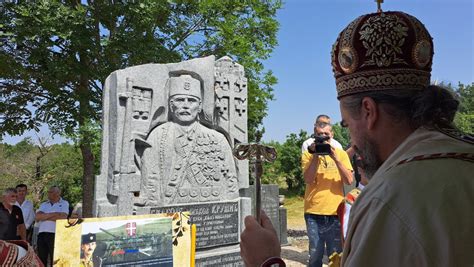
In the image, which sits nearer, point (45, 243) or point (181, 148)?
point (181, 148)

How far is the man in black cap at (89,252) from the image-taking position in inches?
149

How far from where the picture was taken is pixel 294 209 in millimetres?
20297

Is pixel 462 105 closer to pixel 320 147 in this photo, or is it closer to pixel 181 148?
pixel 320 147

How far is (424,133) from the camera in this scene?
1139mm

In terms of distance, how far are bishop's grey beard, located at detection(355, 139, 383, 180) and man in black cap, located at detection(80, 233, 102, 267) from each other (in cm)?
326

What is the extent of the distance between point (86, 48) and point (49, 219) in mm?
4037

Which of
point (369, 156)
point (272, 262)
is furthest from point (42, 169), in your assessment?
point (369, 156)

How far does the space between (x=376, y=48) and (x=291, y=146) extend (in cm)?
2449

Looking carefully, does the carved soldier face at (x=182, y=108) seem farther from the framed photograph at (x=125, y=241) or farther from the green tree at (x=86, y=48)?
the green tree at (x=86, y=48)

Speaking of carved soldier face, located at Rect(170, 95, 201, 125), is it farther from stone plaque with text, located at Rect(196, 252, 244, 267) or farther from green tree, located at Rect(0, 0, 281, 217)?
green tree, located at Rect(0, 0, 281, 217)

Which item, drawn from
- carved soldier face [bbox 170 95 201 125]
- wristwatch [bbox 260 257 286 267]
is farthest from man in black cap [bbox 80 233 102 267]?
wristwatch [bbox 260 257 286 267]

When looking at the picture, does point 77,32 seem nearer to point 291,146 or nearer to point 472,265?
point 472,265

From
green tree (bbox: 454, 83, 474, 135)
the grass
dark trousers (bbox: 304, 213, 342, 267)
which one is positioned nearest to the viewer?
green tree (bbox: 454, 83, 474, 135)

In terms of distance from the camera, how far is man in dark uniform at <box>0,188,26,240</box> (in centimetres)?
621
